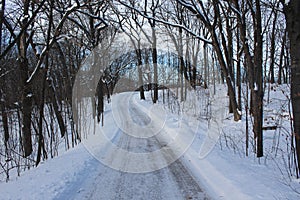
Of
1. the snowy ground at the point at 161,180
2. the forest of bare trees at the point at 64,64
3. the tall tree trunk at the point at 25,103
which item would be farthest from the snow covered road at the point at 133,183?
the tall tree trunk at the point at 25,103

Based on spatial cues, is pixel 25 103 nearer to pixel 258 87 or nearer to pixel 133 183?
pixel 133 183

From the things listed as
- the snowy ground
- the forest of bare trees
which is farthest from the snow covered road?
the forest of bare trees

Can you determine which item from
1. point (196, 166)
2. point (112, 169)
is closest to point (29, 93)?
point (112, 169)

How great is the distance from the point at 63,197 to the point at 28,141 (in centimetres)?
391

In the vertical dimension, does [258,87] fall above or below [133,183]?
above

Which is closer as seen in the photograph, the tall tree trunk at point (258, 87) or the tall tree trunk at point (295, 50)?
the tall tree trunk at point (295, 50)

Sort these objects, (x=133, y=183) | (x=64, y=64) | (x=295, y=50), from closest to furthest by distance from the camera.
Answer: (x=295, y=50), (x=133, y=183), (x=64, y=64)

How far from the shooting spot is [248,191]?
325 cm

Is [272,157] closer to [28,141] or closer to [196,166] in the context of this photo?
[196,166]

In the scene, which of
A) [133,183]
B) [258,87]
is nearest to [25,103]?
[133,183]

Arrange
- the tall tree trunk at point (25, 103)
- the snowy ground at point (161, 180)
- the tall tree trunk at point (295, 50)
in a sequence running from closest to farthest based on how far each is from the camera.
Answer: the tall tree trunk at point (295, 50)
the snowy ground at point (161, 180)
the tall tree trunk at point (25, 103)

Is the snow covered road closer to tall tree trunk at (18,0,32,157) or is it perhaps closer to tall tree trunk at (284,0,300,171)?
tall tree trunk at (284,0,300,171)

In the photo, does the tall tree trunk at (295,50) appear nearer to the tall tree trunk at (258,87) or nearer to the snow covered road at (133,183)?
the tall tree trunk at (258,87)

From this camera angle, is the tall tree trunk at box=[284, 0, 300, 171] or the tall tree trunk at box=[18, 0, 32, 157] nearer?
the tall tree trunk at box=[284, 0, 300, 171]
